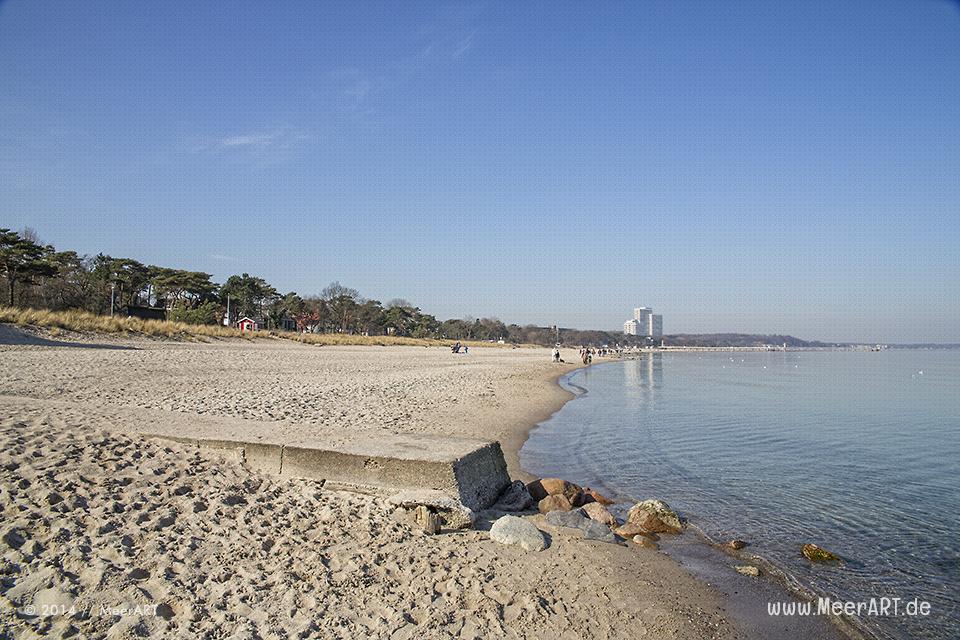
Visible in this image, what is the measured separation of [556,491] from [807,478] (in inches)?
236

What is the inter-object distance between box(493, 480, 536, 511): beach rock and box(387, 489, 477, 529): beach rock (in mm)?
1332

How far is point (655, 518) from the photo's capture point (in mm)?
8023

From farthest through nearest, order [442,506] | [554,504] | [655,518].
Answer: [554,504]
[655,518]
[442,506]

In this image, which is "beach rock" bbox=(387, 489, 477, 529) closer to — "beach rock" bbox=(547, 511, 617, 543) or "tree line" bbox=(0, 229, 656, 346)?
"beach rock" bbox=(547, 511, 617, 543)

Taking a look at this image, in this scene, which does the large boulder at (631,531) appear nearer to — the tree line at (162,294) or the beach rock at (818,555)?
the beach rock at (818,555)

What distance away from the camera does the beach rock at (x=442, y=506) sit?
6625 millimetres

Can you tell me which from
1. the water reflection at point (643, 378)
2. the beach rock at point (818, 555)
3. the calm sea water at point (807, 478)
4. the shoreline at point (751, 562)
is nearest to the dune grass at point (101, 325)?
the calm sea water at point (807, 478)

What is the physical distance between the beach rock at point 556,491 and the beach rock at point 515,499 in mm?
230

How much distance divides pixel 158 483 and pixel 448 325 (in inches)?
5595

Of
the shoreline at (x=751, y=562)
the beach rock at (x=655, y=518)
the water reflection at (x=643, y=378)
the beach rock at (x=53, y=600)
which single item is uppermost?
the beach rock at (x=53, y=600)

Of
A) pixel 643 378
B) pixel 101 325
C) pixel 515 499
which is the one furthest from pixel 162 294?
pixel 515 499

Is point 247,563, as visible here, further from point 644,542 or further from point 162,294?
point 162,294

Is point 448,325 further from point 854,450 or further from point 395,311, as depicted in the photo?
point 854,450

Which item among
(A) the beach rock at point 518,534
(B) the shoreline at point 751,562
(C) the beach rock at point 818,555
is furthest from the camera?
(C) the beach rock at point 818,555
